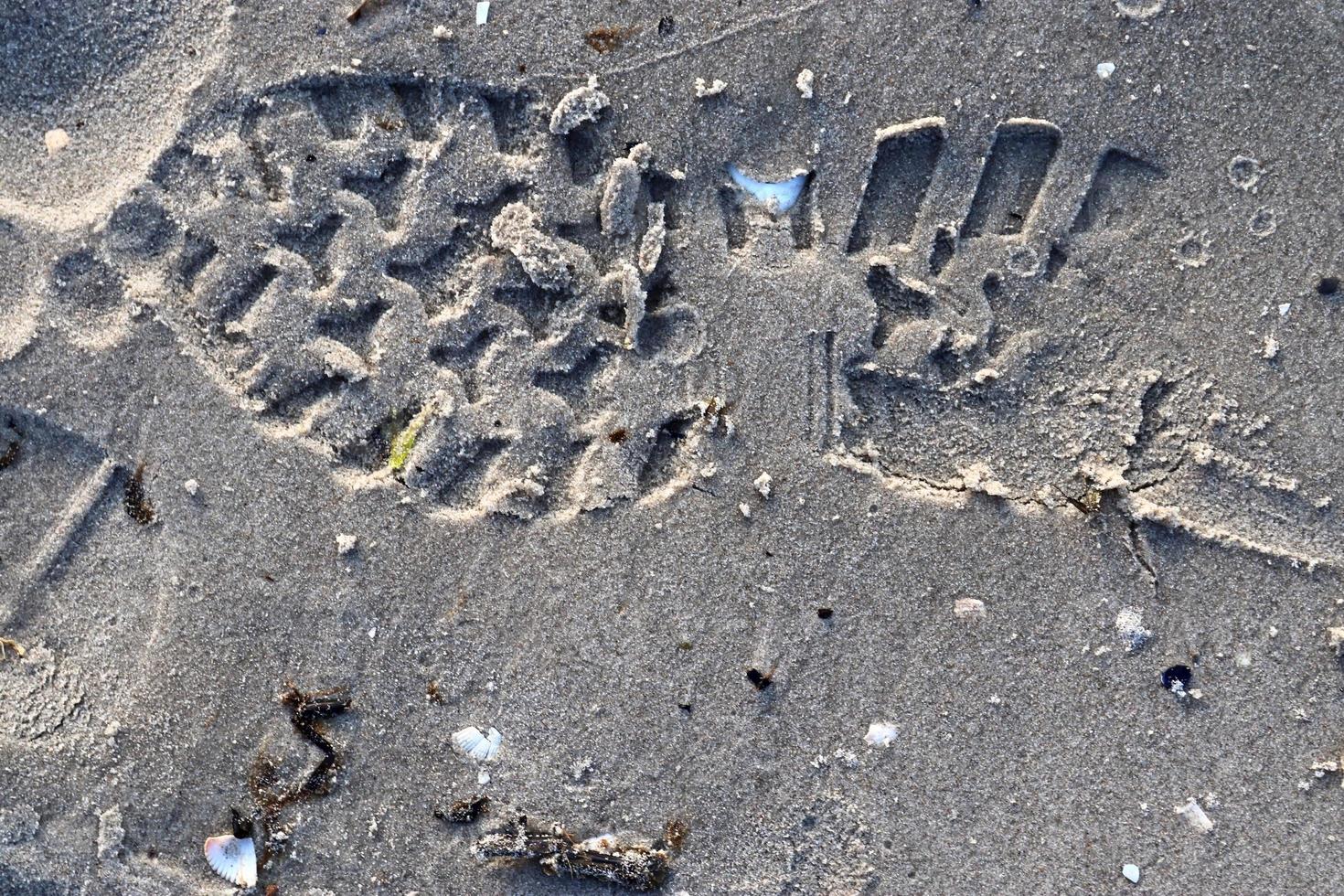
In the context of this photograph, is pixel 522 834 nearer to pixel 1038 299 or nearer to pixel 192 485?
pixel 192 485

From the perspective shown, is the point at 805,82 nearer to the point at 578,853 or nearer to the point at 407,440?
the point at 407,440

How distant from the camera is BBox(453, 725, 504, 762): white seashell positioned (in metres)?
3.18

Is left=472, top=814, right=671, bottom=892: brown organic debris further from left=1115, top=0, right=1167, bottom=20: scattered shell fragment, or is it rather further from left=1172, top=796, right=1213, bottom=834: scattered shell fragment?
left=1115, top=0, right=1167, bottom=20: scattered shell fragment

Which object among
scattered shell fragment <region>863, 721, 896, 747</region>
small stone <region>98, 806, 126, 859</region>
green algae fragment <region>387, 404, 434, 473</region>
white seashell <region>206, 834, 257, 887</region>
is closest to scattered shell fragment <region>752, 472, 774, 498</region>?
scattered shell fragment <region>863, 721, 896, 747</region>

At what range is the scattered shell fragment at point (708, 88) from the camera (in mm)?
3143

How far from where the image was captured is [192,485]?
10.3ft

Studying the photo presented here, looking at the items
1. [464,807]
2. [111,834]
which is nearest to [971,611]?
[464,807]

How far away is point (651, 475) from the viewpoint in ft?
10.6

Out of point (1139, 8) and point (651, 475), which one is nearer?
point (1139, 8)

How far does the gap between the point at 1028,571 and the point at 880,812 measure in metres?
0.96

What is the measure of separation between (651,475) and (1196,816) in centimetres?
217

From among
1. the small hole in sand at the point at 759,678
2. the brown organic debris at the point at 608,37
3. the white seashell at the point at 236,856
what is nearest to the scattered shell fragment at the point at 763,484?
the small hole in sand at the point at 759,678

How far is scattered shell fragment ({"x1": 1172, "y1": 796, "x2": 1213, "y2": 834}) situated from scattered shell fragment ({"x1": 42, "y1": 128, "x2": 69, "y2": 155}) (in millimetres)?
4387

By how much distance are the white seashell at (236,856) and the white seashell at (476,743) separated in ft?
2.51
